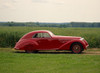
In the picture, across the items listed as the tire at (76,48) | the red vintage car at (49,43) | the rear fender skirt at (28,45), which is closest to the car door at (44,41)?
the red vintage car at (49,43)

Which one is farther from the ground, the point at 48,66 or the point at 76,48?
the point at 48,66

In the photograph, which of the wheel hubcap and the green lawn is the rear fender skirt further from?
the green lawn

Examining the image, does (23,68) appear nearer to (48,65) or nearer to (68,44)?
(48,65)

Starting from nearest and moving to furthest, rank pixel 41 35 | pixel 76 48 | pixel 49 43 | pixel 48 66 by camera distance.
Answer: pixel 48 66 → pixel 76 48 → pixel 49 43 → pixel 41 35

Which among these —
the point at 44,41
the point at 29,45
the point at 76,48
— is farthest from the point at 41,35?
the point at 76,48

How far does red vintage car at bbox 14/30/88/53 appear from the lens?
16.8 meters

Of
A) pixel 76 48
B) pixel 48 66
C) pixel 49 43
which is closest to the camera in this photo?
pixel 48 66

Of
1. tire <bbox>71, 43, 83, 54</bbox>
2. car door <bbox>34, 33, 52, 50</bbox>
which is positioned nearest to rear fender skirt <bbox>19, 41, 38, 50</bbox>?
car door <bbox>34, 33, 52, 50</bbox>

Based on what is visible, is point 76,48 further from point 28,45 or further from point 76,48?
point 28,45

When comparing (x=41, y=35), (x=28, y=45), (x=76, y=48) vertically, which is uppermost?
(x=41, y=35)

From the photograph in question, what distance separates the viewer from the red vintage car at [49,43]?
55.2 ft

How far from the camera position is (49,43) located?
1706 cm

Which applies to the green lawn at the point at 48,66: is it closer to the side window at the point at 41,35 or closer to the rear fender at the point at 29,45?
the rear fender at the point at 29,45

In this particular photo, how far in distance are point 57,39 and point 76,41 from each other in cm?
121
